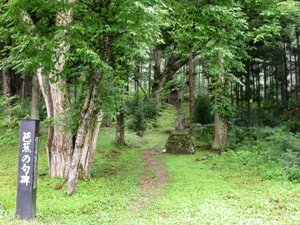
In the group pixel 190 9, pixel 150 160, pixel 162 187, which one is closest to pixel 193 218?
pixel 162 187

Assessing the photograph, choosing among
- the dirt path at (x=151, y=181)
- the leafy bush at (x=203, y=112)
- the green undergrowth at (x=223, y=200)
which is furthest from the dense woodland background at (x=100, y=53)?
the leafy bush at (x=203, y=112)

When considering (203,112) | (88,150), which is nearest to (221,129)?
(203,112)

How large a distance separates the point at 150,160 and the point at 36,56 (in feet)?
24.6

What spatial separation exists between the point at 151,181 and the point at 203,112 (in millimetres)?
10281

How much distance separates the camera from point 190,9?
10062 mm

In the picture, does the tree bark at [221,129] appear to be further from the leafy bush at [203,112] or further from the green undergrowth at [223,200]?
the leafy bush at [203,112]

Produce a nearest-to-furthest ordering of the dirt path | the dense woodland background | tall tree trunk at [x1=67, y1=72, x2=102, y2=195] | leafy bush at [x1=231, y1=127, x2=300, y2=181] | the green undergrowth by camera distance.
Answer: the green undergrowth
the dense woodland background
the dirt path
tall tree trunk at [x1=67, y1=72, x2=102, y2=195]
leafy bush at [x1=231, y1=127, x2=300, y2=181]

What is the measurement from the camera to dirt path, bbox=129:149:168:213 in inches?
286

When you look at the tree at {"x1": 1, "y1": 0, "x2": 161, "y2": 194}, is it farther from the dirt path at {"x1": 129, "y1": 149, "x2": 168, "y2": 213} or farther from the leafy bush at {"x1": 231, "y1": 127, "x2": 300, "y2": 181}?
the leafy bush at {"x1": 231, "y1": 127, "x2": 300, "y2": 181}

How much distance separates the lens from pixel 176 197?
7500 millimetres

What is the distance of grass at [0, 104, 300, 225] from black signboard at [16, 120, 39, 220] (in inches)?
10.0

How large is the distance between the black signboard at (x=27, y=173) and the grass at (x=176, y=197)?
0.25 meters

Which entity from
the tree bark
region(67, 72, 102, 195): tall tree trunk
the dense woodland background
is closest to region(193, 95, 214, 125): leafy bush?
the dense woodland background

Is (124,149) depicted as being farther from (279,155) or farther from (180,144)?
(279,155)
